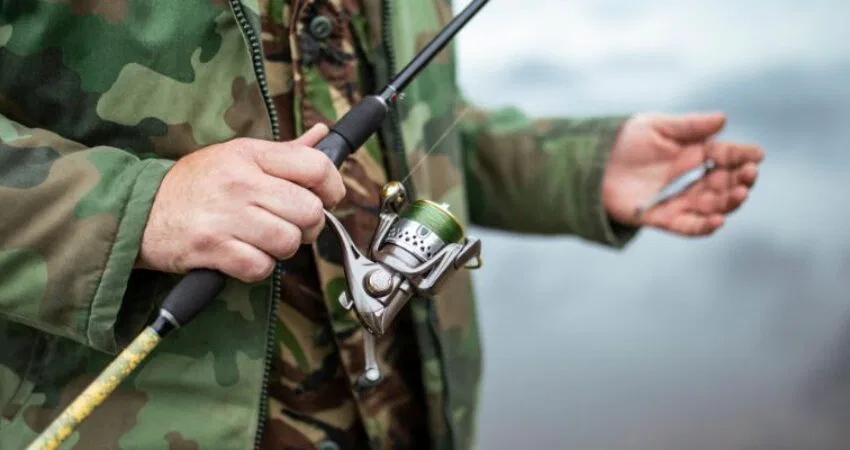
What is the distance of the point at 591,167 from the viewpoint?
154 centimetres

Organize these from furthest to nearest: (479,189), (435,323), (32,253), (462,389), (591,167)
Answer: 1. (479,189)
2. (591,167)
3. (462,389)
4. (435,323)
5. (32,253)

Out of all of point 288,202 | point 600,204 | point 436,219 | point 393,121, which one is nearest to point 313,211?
point 288,202

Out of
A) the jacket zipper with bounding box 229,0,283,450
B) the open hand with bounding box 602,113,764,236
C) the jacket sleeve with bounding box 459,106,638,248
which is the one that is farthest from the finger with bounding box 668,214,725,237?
the jacket zipper with bounding box 229,0,283,450

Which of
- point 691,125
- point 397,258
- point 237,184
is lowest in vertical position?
point 691,125

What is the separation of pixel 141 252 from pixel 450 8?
64 cm

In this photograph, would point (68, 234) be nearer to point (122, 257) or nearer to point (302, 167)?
point (122, 257)

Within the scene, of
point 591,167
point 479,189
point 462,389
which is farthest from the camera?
point 479,189

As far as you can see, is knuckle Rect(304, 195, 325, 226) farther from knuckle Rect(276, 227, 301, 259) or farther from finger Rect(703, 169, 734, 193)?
finger Rect(703, 169, 734, 193)

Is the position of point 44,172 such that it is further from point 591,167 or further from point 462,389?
point 591,167

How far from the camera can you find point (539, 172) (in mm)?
1595

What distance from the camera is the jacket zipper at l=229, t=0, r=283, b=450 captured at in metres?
1.04

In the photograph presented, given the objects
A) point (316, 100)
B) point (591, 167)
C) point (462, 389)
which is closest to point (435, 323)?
point (462, 389)

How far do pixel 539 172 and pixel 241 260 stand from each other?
2.49 ft

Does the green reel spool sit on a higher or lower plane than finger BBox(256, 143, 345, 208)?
lower
